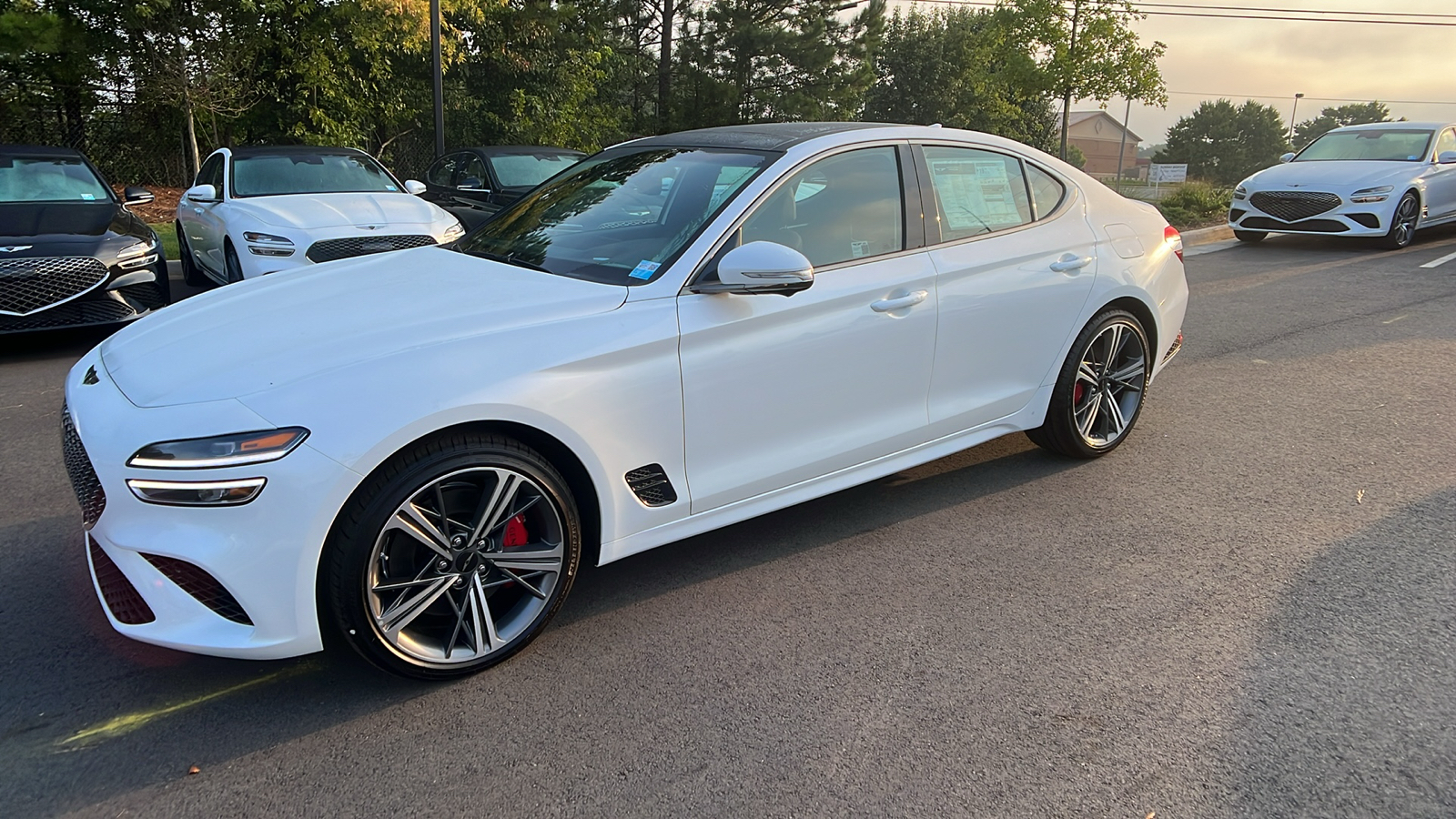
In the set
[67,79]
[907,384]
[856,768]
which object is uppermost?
[67,79]

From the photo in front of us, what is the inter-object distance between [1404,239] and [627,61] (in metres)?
22.1

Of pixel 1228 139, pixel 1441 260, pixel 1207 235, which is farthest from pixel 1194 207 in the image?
pixel 1228 139

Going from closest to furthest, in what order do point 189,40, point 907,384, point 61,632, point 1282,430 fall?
point 61,632, point 907,384, point 1282,430, point 189,40

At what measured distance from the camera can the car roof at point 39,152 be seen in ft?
27.0

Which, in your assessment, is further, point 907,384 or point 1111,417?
point 1111,417

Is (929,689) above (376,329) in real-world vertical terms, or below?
below

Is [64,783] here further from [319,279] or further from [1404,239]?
[1404,239]

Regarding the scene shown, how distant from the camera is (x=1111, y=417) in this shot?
4.79m

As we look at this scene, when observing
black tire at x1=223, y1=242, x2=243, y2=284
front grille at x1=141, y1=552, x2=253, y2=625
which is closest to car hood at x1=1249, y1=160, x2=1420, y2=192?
black tire at x1=223, y1=242, x2=243, y2=284

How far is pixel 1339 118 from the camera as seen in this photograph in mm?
113938

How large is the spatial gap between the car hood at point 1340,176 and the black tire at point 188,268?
507 inches

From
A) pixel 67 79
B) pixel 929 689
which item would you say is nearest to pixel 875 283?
pixel 929 689

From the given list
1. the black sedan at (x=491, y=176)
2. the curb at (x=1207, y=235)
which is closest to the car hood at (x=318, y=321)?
the black sedan at (x=491, y=176)

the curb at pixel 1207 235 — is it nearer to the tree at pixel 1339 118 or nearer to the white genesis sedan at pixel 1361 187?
the white genesis sedan at pixel 1361 187
